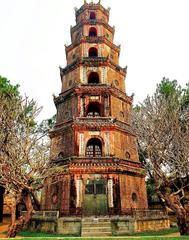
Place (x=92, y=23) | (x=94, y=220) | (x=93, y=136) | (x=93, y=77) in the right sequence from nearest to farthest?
(x=94, y=220) → (x=93, y=136) → (x=93, y=77) → (x=92, y=23)

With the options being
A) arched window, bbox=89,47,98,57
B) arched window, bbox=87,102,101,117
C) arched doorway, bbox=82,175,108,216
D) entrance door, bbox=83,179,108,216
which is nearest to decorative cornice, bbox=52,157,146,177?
arched doorway, bbox=82,175,108,216

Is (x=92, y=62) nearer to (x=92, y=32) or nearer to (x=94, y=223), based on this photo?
(x=92, y=32)

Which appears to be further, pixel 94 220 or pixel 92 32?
pixel 92 32

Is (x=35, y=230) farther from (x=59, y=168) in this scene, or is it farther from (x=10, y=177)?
(x=10, y=177)

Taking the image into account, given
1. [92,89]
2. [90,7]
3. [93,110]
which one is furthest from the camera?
[90,7]

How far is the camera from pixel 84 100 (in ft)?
68.5

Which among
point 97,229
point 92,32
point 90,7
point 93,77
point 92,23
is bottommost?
point 97,229

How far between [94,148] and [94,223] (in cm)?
618

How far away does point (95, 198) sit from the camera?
17.1 m

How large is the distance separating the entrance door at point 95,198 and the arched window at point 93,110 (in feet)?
20.0

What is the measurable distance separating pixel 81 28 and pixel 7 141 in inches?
584

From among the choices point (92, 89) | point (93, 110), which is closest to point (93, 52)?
point (92, 89)

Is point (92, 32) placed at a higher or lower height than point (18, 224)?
higher

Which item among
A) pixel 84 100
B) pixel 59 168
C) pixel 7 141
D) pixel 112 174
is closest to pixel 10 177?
pixel 7 141
